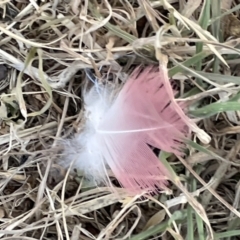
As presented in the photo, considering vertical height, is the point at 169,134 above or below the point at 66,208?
above

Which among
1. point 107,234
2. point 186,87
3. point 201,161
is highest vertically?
point 186,87

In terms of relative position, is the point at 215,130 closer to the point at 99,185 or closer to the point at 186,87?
the point at 186,87

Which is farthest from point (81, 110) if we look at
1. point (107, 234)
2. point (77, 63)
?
point (107, 234)
